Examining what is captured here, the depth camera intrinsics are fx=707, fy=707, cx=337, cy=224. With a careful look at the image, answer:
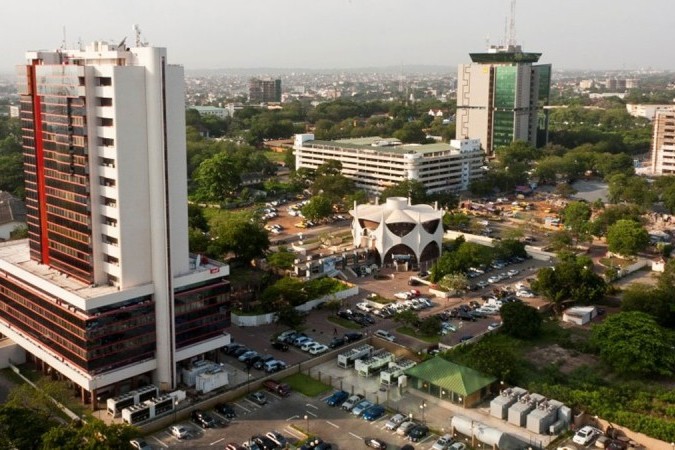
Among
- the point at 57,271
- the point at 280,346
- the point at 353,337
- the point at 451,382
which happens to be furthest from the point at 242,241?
the point at 451,382

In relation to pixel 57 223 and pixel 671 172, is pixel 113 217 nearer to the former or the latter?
pixel 57 223

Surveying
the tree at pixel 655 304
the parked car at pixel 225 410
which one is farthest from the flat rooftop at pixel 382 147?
the parked car at pixel 225 410

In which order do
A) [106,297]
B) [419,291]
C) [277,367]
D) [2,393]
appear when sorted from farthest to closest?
1. [419,291]
2. [277,367]
3. [2,393]
4. [106,297]

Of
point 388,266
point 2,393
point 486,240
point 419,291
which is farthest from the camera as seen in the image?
point 486,240

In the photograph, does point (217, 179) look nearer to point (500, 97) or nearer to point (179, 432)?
point (179, 432)

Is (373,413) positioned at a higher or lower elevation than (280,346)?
lower

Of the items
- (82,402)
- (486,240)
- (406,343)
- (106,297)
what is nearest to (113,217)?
(106,297)

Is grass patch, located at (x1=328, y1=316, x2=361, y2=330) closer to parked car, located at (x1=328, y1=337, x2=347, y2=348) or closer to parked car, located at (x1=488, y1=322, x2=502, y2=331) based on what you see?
parked car, located at (x1=328, y1=337, x2=347, y2=348)

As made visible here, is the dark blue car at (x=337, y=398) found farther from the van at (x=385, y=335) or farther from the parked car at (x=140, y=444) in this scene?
the parked car at (x=140, y=444)
